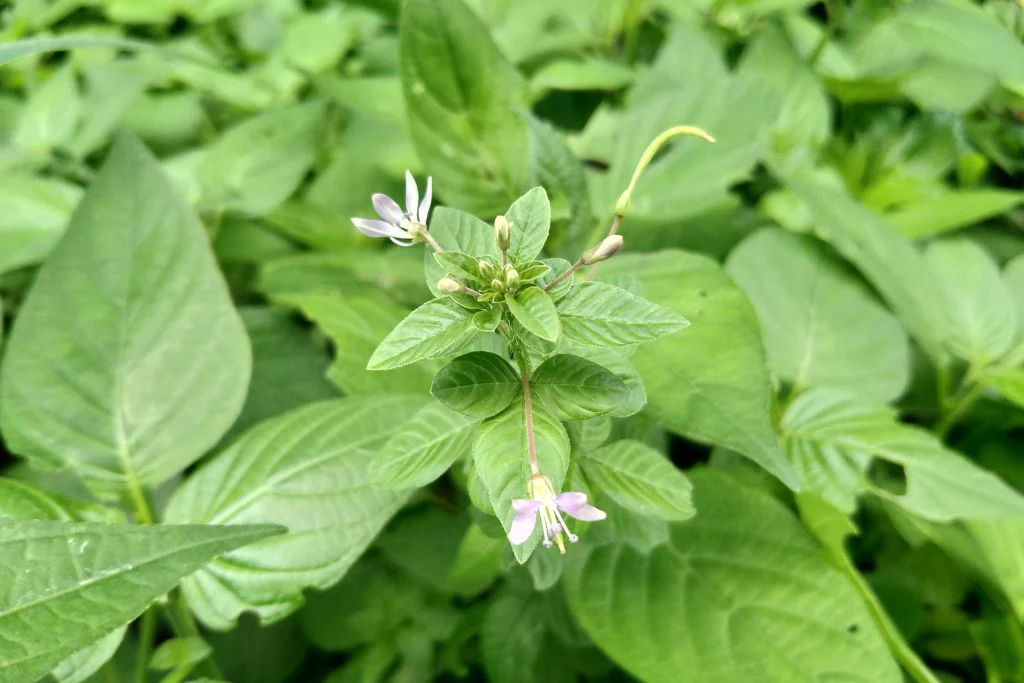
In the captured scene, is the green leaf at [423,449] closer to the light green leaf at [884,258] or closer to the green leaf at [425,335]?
the green leaf at [425,335]

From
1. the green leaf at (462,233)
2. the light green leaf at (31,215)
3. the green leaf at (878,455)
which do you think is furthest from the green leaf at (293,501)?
the light green leaf at (31,215)

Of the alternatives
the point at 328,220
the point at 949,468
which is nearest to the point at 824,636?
the point at 949,468

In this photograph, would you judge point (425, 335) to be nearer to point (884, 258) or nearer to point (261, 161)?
point (884, 258)

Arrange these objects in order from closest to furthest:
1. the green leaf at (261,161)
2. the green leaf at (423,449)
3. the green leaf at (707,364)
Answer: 1. the green leaf at (423,449)
2. the green leaf at (707,364)
3. the green leaf at (261,161)

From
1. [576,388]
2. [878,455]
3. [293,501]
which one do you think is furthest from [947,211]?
[293,501]

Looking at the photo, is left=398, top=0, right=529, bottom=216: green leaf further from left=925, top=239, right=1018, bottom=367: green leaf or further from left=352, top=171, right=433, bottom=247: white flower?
left=925, top=239, right=1018, bottom=367: green leaf
